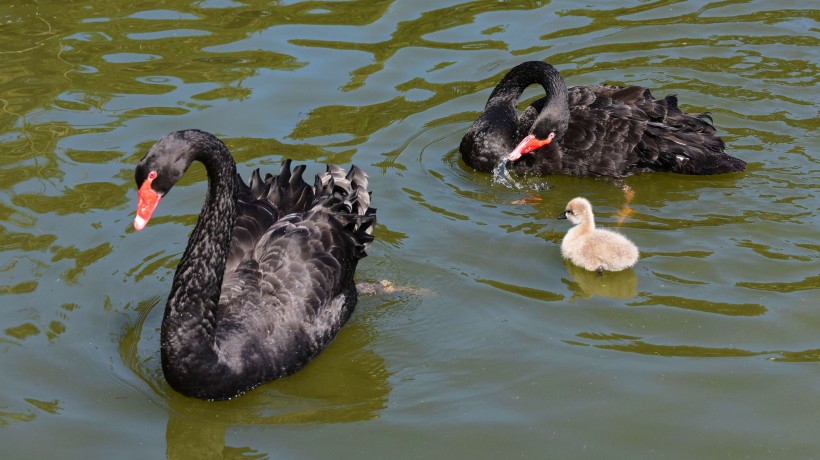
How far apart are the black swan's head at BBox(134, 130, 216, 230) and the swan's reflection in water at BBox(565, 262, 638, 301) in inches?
102

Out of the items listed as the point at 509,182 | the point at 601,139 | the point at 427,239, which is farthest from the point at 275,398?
the point at 601,139

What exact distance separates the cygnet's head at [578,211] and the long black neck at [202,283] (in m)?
2.44

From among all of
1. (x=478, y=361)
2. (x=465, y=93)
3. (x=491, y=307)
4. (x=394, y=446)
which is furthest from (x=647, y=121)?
(x=394, y=446)

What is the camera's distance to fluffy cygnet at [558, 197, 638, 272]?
6875 millimetres

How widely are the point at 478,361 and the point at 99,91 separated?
15.7ft

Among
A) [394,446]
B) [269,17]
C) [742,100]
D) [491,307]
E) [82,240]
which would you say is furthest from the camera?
[269,17]

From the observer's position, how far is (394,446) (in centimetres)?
550

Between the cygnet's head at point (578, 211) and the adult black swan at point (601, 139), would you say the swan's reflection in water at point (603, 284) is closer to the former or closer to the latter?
the cygnet's head at point (578, 211)

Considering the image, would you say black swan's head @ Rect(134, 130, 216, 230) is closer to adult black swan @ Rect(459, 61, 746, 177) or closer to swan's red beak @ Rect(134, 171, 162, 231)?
swan's red beak @ Rect(134, 171, 162, 231)

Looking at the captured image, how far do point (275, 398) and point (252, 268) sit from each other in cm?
85

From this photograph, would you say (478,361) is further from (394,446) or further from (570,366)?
(394,446)

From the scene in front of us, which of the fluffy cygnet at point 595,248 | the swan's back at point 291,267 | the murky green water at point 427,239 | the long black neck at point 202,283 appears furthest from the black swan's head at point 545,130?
the long black neck at point 202,283

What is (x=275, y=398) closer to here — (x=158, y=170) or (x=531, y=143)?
(x=158, y=170)

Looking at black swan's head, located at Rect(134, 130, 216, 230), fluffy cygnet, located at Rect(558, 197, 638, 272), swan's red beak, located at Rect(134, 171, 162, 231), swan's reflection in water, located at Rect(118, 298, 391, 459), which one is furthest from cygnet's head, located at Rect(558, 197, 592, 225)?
swan's red beak, located at Rect(134, 171, 162, 231)
